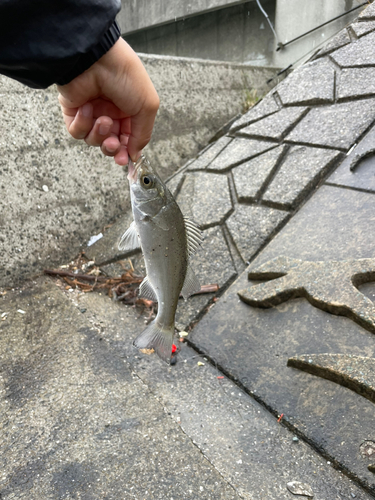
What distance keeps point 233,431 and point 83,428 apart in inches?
33.1

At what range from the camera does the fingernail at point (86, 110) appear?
1.68 m

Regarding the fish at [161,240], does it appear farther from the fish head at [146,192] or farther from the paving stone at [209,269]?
the paving stone at [209,269]

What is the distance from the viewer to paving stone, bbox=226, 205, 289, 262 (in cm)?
319

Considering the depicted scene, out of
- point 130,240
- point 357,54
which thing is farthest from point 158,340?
point 357,54

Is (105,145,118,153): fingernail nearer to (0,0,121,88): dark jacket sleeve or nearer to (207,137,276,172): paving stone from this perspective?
(0,0,121,88): dark jacket sleeve

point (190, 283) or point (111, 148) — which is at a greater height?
point (111, 148)

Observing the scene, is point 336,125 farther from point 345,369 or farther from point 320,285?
point 345,369

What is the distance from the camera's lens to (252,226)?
3.30m

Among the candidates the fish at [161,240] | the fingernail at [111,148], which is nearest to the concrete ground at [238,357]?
the fish at [161,240]

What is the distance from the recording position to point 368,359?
7.00 feet

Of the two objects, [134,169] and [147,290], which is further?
[147,290]

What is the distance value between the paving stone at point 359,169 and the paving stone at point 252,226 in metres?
0.57

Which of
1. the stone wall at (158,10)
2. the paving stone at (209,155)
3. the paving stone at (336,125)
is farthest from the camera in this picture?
the stone wall at (158,10)

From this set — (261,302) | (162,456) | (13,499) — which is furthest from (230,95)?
(13,499)
